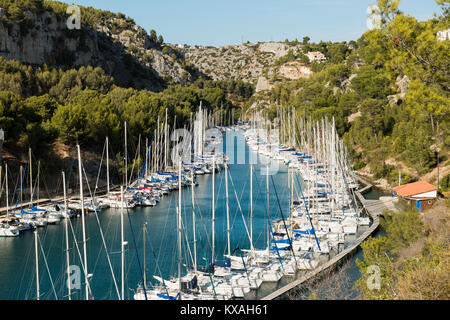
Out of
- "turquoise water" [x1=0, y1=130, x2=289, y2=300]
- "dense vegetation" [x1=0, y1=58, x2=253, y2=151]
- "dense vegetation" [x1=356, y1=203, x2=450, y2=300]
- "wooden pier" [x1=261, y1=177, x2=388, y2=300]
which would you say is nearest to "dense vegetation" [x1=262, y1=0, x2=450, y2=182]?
"dense vegetation" [x1=356, y1=203, x2=450, y2=300]

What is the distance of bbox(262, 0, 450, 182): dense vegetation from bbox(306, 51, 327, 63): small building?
1923mm

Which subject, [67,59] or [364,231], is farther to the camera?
[67,59]

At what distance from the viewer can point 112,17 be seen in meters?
107

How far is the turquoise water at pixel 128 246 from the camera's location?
64.8 feet

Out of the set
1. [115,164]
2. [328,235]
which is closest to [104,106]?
[115,164]

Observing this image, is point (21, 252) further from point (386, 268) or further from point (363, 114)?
point (363, 114)

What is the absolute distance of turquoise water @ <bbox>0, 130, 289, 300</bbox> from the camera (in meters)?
19.8

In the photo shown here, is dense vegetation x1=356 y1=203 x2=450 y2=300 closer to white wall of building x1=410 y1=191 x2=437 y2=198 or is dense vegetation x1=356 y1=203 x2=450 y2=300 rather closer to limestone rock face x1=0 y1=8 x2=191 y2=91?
white wall of building x1=410 y1=191 x2=437 y2=198

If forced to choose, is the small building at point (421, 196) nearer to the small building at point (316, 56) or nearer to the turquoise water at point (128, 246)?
the turquoise water at point (128, 246)

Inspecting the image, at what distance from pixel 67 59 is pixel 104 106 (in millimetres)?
29788

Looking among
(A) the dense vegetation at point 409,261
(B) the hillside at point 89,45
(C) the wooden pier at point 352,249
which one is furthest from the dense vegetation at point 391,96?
(B) the hillside at point 89,45

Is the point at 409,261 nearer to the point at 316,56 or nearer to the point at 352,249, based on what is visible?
the point at 352,249

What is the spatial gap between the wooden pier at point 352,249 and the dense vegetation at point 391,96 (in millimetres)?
5335

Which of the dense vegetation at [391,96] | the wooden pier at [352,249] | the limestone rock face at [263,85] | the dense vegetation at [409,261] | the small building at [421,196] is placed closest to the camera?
the dense vegetation at [409,261]
